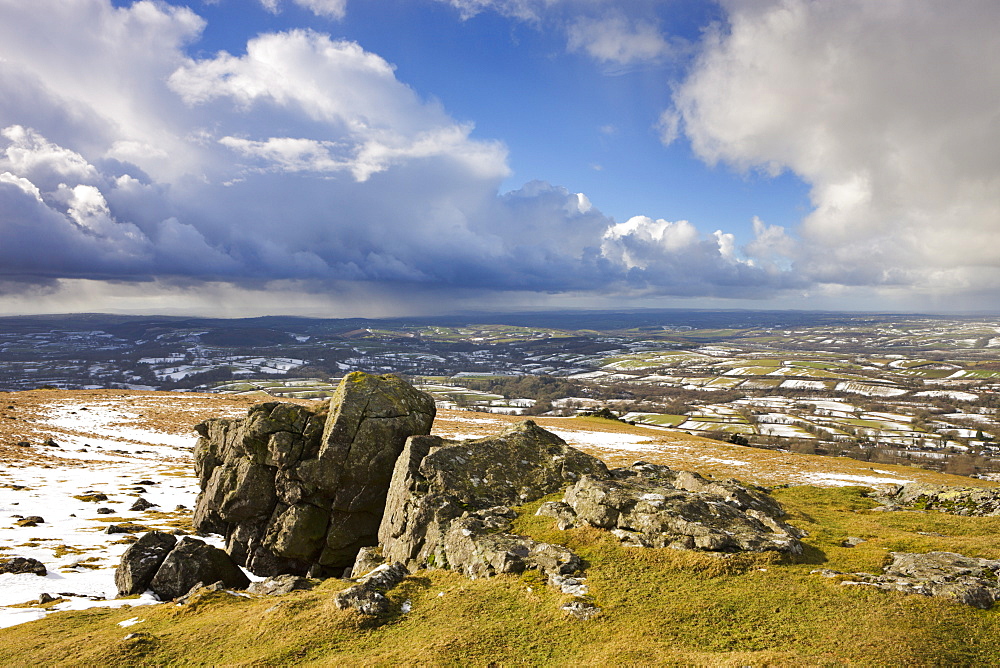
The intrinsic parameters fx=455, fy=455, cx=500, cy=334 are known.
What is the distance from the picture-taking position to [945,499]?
82.2ft

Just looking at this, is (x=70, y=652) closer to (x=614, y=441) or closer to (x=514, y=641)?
(x=514, y=641)

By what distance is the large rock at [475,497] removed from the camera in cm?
1645

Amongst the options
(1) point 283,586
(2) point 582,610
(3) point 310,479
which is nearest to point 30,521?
(3) point 310,479

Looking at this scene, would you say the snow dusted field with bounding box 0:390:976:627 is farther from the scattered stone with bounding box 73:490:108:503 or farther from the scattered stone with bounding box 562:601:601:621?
the scattered stone with bounding box 562:601:601:621

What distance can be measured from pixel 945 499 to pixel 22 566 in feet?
153

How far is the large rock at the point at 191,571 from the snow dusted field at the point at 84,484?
72 cm

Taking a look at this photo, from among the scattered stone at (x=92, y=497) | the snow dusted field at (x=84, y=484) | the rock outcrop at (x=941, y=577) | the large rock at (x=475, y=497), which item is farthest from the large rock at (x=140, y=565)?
the rock outcrop at (x=941, y=577)

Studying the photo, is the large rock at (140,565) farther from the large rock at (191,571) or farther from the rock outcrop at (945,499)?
the rock outcrop at (945,499)

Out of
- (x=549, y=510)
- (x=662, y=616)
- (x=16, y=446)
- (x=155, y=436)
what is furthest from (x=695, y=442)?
(x=16, y=446)

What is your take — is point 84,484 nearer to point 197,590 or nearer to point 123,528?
point 123,528

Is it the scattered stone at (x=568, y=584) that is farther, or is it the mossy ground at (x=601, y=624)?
the scattered stone at (x=568, y=584)

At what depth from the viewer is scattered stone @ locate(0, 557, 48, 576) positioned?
20406 millimetres

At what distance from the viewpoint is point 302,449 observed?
26.6 meters

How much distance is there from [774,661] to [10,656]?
20.6 meters
